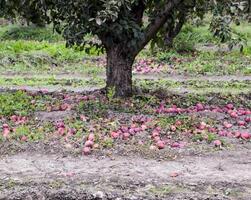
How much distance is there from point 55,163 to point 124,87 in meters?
3.30

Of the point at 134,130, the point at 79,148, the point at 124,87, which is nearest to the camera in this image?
the point at 79,148

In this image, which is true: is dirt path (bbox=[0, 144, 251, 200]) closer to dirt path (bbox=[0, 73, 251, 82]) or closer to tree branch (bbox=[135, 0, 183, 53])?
tree branch (bbox=[135, 0, 183, 53])

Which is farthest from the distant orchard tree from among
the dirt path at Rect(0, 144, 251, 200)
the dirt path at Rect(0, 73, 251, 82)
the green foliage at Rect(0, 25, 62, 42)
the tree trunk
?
the green foliage at Rect(0, 25, 62, 42)

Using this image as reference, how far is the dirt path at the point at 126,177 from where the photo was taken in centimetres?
531

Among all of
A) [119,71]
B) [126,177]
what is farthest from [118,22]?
[126,177]

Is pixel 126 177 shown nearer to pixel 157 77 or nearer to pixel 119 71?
pixel 119 71

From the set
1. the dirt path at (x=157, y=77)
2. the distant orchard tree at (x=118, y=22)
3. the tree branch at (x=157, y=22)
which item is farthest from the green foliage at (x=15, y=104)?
the dirt path at (x=157, y=77)

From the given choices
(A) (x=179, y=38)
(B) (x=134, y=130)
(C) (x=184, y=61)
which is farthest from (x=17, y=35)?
(B) (x=134, y=130)

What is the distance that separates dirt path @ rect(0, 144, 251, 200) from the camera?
5.31 m

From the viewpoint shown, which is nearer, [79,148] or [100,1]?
[79,148]

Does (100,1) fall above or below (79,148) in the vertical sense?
above

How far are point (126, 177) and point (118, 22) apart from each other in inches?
130

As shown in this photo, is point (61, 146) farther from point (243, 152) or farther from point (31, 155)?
point (243, 152)

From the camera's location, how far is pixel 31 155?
6.61m
